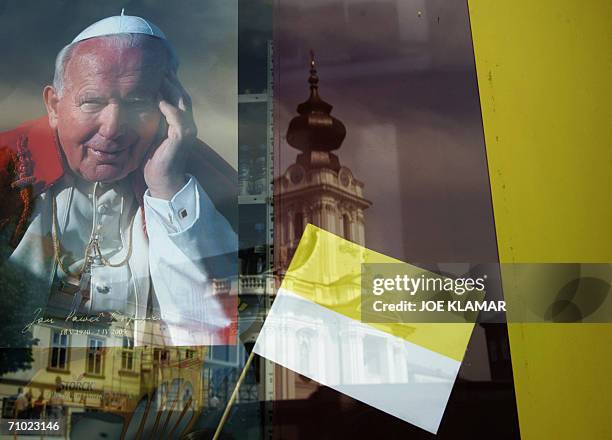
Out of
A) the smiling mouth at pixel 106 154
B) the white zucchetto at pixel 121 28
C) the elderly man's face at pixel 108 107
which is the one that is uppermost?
the white zucchetto at pixel 121 28

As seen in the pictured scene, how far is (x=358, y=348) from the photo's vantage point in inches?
62.7

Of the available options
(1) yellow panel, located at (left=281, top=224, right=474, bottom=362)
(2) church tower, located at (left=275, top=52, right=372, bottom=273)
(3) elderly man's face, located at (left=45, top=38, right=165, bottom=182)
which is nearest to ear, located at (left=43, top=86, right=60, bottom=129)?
(3) elderly man's face, located at (left=45, top=38, right=165, bottom=182)

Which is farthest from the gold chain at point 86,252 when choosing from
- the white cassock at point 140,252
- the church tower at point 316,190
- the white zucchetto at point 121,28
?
the white zucchetto at point 121,28

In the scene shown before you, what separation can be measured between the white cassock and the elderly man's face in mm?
78

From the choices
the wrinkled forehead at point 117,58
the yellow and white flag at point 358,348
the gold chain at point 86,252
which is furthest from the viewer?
the wrinkled forehead at point 117,58

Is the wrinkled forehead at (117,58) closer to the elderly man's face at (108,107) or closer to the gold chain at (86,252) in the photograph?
the elderly man's face at (108,107)

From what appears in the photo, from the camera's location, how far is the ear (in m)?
1.80

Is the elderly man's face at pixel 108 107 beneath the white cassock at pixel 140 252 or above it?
above

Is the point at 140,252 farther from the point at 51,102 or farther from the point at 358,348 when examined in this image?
the point at 358,348

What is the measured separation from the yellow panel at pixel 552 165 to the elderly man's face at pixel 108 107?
102 centimetres

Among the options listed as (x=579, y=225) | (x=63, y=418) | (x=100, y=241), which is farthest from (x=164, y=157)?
(x=579, y=225)

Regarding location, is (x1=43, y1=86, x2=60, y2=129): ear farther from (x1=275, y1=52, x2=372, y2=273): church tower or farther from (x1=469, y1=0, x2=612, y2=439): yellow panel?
(x1=469, y1=0, x2=612, y2=439): yellow panel

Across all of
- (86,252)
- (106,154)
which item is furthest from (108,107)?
(86,252)

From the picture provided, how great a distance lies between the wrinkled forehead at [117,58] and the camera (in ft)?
5.88
